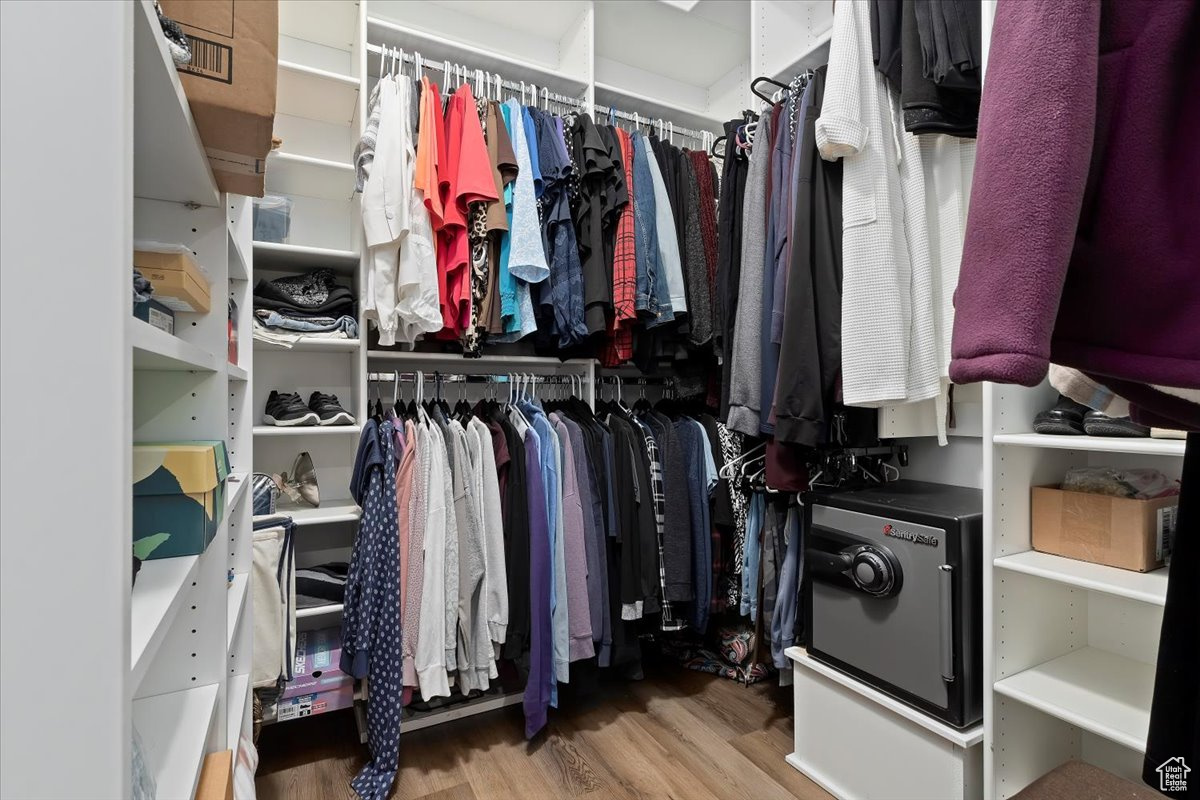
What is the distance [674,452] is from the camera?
209 centimetres

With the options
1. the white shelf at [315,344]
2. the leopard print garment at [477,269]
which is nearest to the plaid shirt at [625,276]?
the leopard print garment at [477,269]

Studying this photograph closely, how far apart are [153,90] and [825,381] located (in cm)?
142

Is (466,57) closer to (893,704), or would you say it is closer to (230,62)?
(230,62)

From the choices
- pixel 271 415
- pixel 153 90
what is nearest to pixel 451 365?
pixel 271 415

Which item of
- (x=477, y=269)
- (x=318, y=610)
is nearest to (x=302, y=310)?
(x=477, y=269)

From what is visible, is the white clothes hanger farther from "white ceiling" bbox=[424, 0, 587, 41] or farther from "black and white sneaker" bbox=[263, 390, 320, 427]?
"white ceiling" bbox=[424, 0, 587, 41]

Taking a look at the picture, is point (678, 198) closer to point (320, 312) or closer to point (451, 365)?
point (451, 365)

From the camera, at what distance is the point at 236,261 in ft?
4.61

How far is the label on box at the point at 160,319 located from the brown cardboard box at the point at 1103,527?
1.77 meters

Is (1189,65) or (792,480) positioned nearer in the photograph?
(1189,65)

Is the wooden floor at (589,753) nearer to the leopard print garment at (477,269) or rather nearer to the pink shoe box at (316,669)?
the pink shoe box at (316,669)

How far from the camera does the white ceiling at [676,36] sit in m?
2.28

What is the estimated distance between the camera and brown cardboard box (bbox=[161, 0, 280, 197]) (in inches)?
28.2

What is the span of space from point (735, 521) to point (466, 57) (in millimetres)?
1855
